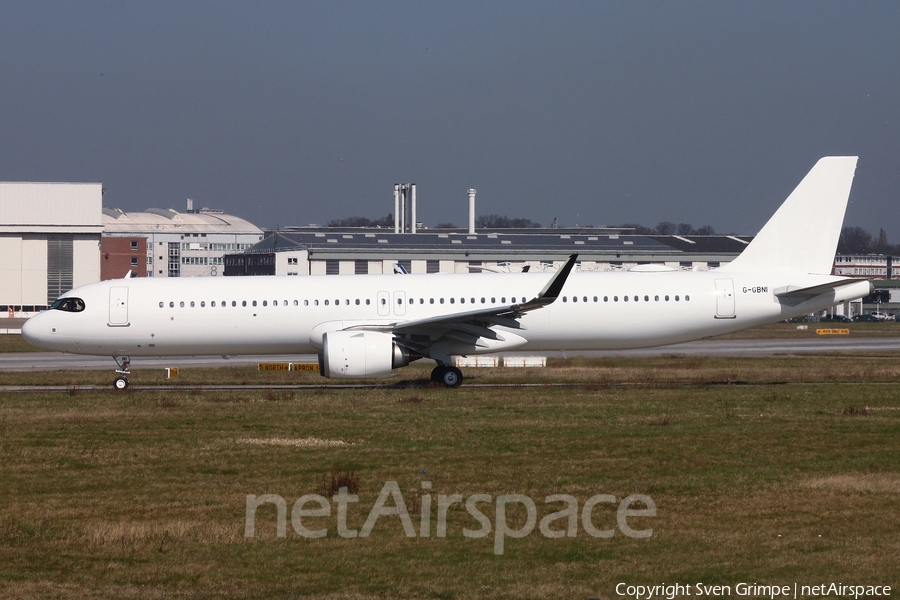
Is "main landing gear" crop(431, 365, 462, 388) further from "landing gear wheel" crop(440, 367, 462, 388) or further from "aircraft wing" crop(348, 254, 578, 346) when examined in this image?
"aircraft wing" crop(348, 254, 578, 346)

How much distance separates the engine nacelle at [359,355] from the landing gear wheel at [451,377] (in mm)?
1856

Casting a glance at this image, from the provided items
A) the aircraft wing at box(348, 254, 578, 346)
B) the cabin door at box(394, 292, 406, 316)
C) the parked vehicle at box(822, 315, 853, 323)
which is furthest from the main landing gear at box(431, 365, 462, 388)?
the parked vehicle at box(822, 315, 853, 323)

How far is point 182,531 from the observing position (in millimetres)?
11312

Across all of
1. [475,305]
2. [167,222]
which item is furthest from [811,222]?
[167,222]

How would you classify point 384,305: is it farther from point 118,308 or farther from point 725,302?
point 725,302

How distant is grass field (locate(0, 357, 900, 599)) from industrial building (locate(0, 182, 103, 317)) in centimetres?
6273

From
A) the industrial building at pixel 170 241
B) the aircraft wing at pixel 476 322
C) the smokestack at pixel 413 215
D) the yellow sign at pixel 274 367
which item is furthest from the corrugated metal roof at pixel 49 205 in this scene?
the aircraft wing at pixel 476 322

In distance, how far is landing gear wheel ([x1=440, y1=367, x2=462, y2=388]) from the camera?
2736cm

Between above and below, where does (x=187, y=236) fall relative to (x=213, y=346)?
above

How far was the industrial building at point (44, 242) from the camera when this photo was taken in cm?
8338

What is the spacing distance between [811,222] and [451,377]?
10.8 meters

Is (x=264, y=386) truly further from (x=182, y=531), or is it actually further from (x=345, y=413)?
(x=182, y=531)

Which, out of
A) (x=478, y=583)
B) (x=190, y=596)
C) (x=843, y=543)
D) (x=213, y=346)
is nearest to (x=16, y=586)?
(x=190, y=596)

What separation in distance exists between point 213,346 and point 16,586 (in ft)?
63.1
